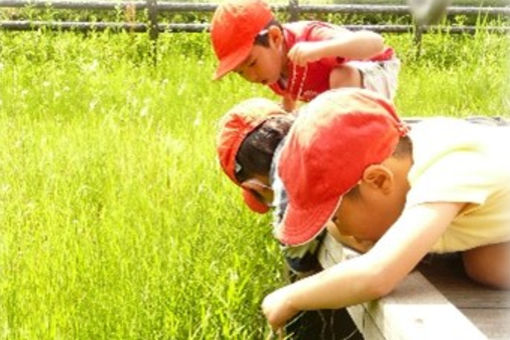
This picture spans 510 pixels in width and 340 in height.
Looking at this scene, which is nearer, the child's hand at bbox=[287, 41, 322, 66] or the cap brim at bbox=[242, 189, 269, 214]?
the cap brim at bbox=[242, 189, 269, 214]

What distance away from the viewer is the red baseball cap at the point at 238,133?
259cm

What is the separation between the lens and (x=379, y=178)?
168 centimetres

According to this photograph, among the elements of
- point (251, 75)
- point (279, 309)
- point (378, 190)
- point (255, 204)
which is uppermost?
point (378, 190)

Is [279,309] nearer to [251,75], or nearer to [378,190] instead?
[378,190]

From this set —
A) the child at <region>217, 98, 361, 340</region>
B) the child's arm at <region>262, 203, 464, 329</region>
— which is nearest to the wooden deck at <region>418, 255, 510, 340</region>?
the child's arm at <region>262, 203, 464, 329</region>

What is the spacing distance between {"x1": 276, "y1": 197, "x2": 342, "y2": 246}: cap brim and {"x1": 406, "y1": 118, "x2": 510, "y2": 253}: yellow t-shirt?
15 centimetres

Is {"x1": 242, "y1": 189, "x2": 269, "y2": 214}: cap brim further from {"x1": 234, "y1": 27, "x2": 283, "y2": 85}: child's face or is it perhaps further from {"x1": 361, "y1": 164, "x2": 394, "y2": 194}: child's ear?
{"x1": 361, "y1": 164, "x2": 394, "y2": 194}: child's ear

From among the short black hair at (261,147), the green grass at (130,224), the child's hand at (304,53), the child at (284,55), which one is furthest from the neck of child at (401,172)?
the child at (284,55)

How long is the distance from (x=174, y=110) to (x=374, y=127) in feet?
11.8

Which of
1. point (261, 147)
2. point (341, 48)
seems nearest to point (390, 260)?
point (261, 147)

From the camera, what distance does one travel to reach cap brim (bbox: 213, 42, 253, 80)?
10.1 ft

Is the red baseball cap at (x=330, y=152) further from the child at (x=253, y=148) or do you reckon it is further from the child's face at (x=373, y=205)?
the child at (x=253, y=148)

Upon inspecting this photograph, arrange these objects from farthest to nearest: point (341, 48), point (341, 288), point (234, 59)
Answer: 1. point (234, 59)
2. point (341, 48)
3. point (341, 288)

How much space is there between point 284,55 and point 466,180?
5.40 feet
